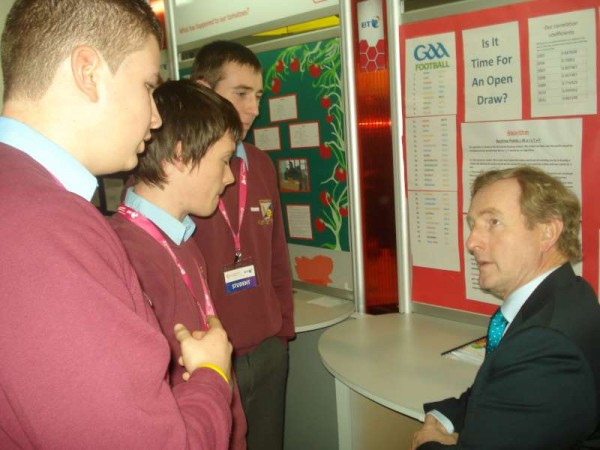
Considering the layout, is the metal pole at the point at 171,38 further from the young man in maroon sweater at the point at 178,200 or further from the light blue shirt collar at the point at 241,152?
the young man in maroon sweater at the point at 178,200

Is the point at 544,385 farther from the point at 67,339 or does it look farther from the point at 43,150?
the point at 43,150

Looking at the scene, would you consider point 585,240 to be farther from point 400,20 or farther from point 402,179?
point 400,20

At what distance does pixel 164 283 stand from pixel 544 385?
2.92 ft

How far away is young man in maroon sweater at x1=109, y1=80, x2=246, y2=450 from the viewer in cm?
126

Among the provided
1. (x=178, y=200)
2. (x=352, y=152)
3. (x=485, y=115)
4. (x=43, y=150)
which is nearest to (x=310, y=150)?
(x=352, y=152)

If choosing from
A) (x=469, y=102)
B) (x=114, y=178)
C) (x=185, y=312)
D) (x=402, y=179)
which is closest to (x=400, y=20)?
(x=469, y=102)

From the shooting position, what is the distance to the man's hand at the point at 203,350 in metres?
0.97

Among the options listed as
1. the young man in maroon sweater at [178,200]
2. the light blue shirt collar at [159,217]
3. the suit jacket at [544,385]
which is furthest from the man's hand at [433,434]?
the light blue shirt collar at [159,217]

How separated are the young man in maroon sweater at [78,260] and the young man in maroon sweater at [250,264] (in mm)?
870

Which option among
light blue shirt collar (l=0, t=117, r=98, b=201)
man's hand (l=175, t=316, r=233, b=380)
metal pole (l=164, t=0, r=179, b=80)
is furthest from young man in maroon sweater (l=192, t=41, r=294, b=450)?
metal pole (l=164, t=0, r=179, b=80)

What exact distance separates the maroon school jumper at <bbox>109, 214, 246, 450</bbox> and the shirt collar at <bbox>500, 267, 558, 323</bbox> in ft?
2.60

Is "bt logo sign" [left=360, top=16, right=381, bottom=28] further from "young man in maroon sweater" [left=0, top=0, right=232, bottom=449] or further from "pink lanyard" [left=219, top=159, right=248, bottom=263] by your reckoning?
"young man in maroon sweater" [left=0, top=0, right=232, bottom=449]

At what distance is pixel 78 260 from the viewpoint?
27.0 inches

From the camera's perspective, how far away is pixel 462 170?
7.10 feet
